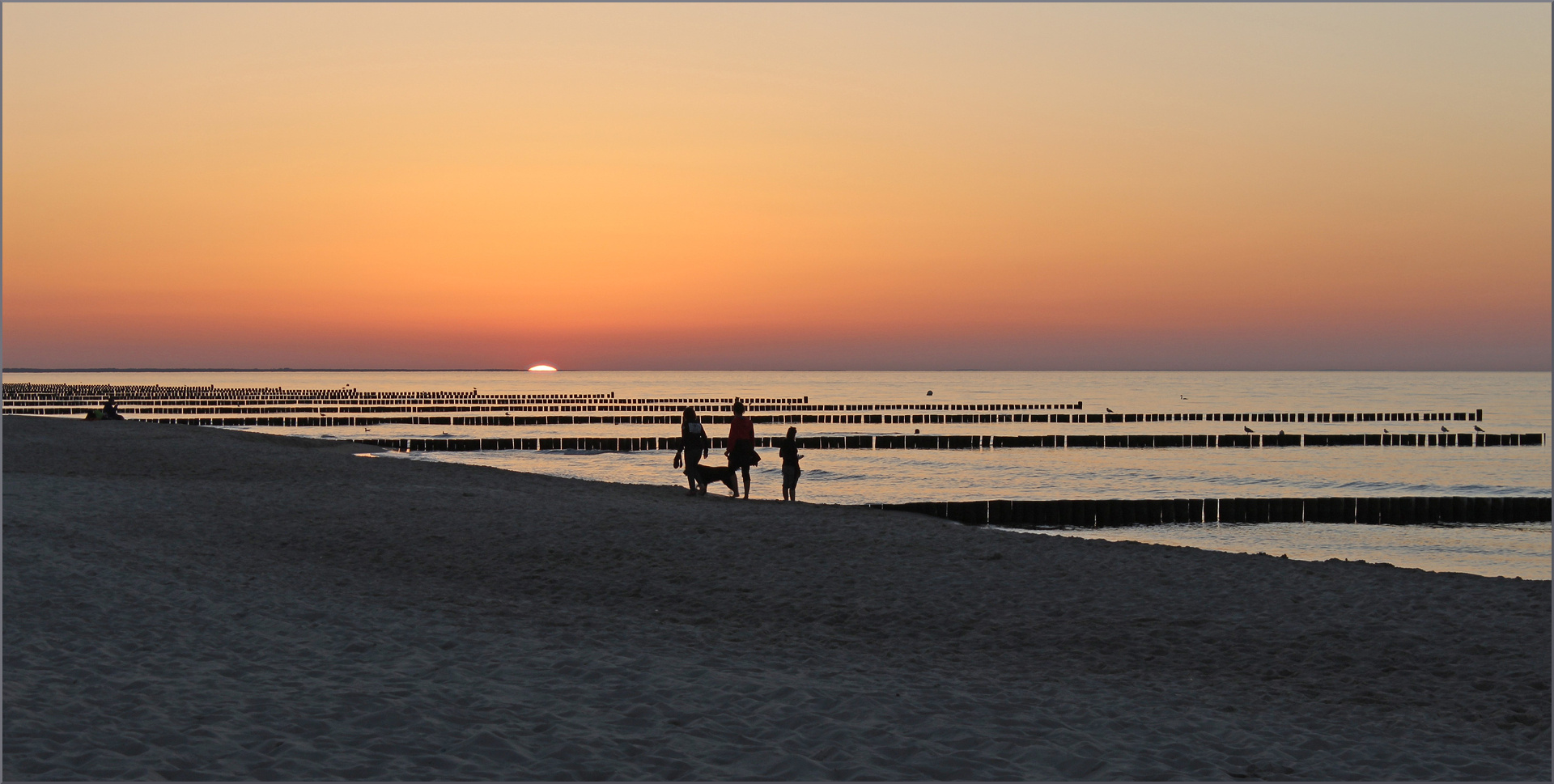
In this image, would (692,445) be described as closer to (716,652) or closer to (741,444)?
(741,444)

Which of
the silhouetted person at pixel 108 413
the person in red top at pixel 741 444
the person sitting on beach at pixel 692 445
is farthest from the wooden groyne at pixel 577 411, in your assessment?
the person in red top at pixel 741 444

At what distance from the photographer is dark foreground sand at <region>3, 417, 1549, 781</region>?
695cm

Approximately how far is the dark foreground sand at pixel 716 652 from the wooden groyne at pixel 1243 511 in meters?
9.49

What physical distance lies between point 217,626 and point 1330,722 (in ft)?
30.3

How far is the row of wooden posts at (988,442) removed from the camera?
55.2m

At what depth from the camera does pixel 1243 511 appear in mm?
29266

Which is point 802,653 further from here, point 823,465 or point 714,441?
point 714,441

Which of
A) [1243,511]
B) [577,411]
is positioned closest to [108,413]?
[1243,511]

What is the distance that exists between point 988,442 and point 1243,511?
32.1m

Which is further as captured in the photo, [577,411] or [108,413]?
[577,411]

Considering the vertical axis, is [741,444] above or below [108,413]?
above

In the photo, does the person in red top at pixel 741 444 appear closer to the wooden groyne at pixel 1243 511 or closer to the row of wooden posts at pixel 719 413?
the wooden groyne at pixel 1243 511

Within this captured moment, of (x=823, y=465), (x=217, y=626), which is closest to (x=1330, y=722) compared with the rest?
(x=217, y=626)

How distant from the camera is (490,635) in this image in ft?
33.4
